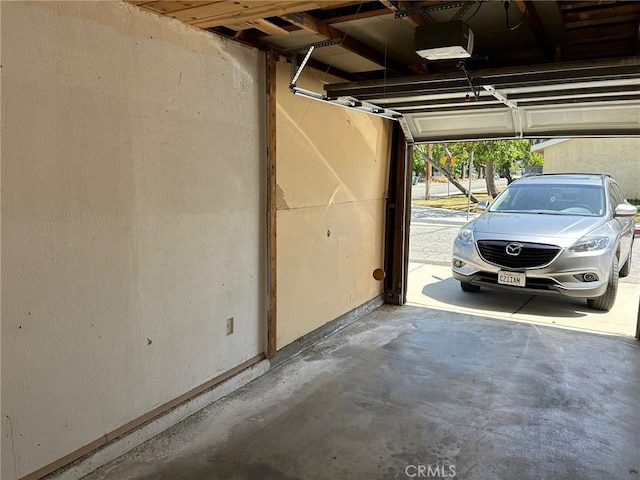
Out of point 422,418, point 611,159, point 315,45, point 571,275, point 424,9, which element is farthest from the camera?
point 611,159

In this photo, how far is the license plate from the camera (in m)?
5.35

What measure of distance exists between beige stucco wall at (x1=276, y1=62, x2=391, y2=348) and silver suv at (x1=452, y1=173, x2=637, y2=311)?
1.29 metres

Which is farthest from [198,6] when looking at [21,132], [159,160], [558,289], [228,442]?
[558,289]

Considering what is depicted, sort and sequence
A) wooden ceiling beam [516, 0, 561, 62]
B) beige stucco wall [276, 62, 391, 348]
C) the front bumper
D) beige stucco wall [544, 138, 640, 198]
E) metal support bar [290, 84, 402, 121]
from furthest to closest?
beige stucco wall [544, 138, 640, 198] < the front bumper < beige stucco wall [276, 62, 391, 348] < metal support bar [290, 84, 402, 121] < wooden ceiling beam [516, 0, 561, 62]

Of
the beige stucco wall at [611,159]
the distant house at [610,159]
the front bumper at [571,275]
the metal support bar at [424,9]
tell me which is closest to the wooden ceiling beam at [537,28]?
the metal support bar at [424,9]

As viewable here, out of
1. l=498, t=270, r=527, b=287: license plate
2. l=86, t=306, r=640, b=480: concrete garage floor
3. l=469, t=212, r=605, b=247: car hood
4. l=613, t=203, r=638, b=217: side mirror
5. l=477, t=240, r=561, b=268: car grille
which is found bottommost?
l=86, t=306, r=640, b=480: concrete garage floor

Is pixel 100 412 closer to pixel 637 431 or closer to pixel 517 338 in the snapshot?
pixel 637 431

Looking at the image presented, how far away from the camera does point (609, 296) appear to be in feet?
18.1

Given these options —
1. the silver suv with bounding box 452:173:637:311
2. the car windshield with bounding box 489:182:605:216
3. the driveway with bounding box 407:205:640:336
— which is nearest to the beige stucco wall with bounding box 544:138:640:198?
the driveway with bounding box 407:205:640:336

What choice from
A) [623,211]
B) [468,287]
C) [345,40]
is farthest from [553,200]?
[345,40]

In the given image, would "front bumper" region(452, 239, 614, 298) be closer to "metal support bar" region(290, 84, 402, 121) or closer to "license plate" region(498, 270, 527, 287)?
"license plate" region(498, 270, 527, 287)

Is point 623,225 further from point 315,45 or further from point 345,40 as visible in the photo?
point 315,45

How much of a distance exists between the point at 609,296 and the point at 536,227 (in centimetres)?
115

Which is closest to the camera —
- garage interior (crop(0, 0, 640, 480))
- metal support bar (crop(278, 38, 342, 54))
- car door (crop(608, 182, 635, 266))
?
garage interior (crop(0, 0, 640, 480))
